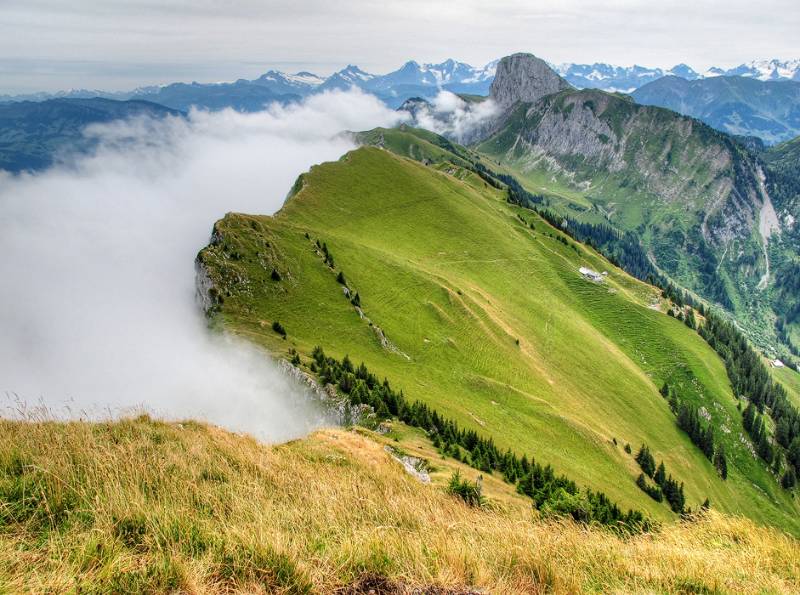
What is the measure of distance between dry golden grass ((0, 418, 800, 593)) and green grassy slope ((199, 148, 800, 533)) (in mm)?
60442

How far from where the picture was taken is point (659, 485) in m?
89.8

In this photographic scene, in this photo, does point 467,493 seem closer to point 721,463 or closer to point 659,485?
point 659,485

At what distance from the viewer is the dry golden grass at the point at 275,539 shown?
19.9 feet

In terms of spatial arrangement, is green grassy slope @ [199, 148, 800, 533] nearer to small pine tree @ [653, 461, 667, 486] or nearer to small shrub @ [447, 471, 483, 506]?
small pine tree @ [653, 461, 667, 486]

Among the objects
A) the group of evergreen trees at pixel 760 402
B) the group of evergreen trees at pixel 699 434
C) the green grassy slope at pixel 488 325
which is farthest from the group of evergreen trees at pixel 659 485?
the group of evergreen trees at pixel 760 402

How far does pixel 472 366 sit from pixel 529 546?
290ft

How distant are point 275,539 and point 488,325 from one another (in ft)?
343

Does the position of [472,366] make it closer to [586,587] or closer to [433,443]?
[433,443]

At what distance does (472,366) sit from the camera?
94.5 meters

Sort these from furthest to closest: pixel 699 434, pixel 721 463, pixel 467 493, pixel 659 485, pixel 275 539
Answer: pixel 699 434
pixel 721 463
pixel 659 485
pixel 467 493
pixel 275 539

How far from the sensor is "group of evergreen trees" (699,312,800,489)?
132750 millimetres

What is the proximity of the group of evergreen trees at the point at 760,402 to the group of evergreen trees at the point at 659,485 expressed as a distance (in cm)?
6005

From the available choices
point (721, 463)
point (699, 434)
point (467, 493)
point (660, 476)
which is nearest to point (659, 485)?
point (660, 476)

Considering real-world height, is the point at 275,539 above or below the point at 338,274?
above
